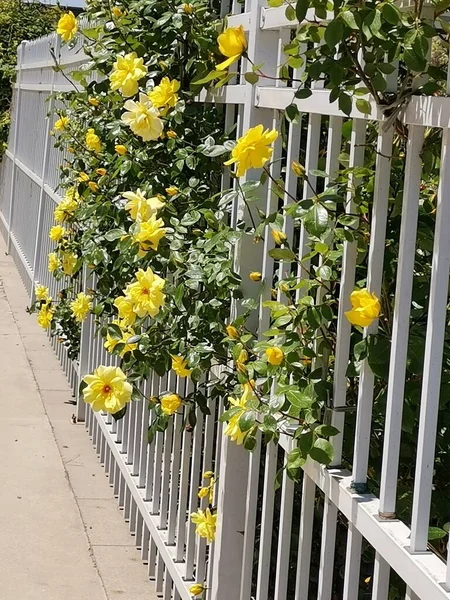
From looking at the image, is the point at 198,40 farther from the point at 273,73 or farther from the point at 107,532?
the point at 107,532

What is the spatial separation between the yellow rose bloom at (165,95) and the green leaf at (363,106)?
1.57 m

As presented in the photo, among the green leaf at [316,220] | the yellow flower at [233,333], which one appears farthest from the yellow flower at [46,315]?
the green leaf at [316,220]

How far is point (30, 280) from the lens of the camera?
10500 millimetres

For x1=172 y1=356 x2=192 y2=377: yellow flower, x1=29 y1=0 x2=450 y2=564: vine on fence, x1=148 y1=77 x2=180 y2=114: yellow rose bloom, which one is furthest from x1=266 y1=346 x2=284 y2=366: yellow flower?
x1=148 y1=77 x2=180 y2=114: yellow rose bloom

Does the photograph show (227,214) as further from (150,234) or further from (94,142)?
(94,142)

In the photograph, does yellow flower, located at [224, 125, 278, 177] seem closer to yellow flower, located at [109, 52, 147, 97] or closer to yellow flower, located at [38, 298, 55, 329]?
yellow flower, located at [109, 52, 147, 97]

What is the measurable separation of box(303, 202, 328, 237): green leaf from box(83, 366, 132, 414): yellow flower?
1303 millimetres

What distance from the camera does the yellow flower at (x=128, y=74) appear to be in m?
3.77

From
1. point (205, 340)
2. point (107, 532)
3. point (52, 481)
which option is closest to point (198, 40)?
point (205, 340)

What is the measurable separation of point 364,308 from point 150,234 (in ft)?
4.51

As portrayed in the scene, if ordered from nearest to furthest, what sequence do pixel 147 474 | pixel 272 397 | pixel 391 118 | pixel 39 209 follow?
pixel 391 118
pixel 272 397
pixel 147 474
pixel 39 209

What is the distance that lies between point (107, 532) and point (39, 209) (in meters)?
5.40

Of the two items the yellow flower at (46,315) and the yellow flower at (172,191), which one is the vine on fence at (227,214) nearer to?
the yellow flower at (172,191)

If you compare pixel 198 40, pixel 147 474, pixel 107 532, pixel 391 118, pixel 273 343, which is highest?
pixel 198 40
